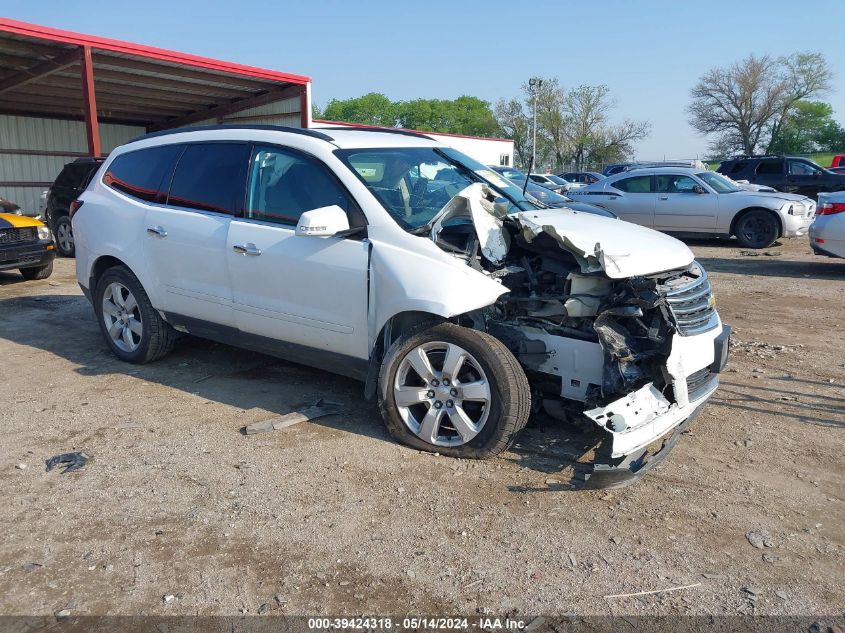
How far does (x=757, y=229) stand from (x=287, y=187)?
469 inches

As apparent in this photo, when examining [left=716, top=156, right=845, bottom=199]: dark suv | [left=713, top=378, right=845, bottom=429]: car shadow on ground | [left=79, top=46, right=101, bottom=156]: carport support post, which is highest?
[left=79, top=46, right=101, bottom=156]: carport support post

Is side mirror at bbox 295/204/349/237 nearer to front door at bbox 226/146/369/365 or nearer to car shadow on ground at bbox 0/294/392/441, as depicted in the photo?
front door at bbox 226/146/369/365

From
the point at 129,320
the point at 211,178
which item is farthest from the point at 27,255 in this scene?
the point at 211,178

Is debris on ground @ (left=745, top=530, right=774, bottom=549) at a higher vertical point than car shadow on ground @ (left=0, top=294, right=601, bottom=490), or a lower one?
higher

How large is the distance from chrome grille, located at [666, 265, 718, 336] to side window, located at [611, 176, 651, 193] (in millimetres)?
11594

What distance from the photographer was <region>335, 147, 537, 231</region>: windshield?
464 cm

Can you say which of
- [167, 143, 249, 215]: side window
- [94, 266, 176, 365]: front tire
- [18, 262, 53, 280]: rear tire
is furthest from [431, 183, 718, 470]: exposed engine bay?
[18, 262, 53, 280]: rear tire

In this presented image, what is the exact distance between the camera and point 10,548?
11.1 feet

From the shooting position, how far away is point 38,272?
35.6 feet

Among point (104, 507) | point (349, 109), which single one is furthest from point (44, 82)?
point (349, 109)

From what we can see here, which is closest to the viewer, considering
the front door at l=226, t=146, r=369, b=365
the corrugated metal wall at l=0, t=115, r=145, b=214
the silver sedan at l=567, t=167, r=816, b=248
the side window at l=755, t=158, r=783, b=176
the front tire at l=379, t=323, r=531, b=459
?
the front tire at l=379, t=323, r=531, b=459

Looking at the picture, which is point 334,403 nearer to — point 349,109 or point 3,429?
point 3,429

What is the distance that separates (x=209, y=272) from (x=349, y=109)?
98468 mm

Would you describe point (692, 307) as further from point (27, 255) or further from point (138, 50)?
point (138, 50)
